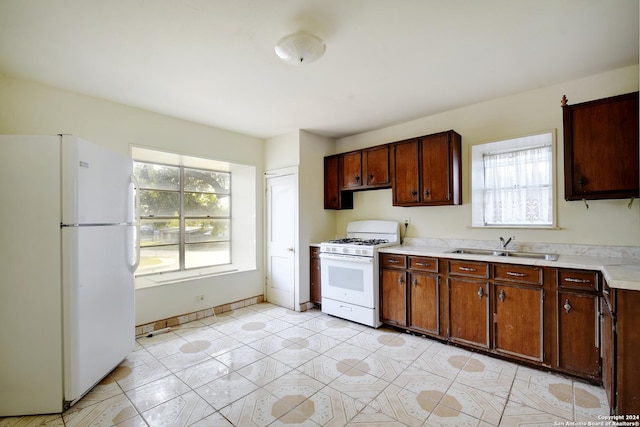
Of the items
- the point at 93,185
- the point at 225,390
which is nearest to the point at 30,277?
the point at 93,185

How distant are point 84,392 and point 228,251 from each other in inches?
105

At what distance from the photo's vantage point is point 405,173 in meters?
3.49

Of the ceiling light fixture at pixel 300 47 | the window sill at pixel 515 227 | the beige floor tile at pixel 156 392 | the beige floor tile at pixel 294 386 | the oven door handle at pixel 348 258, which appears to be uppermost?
the ceiling light fixture at pixel 300 47

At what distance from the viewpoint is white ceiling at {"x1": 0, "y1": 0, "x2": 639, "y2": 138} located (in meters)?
1.72

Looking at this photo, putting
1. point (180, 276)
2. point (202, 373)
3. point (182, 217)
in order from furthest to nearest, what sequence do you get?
1. point (182, 217)
2. point (180, 276)
3. point (202, 373)

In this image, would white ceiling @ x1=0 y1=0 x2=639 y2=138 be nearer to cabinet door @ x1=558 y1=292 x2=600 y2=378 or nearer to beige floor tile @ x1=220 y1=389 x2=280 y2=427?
cabinet door @ x1=558 y1=292 x2=600 y2=378

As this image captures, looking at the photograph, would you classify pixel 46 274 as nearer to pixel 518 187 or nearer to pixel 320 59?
pixel 320 59

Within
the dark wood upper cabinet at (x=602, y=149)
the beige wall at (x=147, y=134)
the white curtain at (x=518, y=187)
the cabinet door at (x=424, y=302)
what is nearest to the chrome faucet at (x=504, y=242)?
the white curtain at (x=518, y=187)

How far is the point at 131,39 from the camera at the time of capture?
1.98 metres

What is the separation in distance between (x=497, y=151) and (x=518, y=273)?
1.48 metres

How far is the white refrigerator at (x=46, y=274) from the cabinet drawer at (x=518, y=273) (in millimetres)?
3351

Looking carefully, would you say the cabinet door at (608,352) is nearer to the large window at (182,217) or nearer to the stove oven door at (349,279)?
the stove oven door at (349,279)

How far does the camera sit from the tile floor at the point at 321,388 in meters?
1.86

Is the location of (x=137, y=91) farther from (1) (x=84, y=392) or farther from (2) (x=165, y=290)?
(1) (x=84, y=392)
